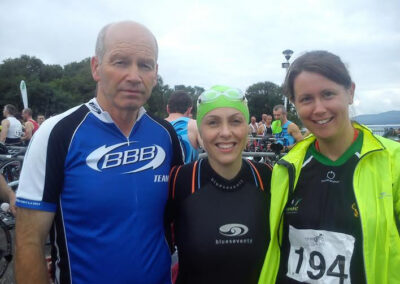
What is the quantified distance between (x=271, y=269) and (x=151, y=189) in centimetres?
87

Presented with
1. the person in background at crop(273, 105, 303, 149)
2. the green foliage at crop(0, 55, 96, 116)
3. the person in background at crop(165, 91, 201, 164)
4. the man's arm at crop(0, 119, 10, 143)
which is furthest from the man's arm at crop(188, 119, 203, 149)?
the green foliage at crop(0, 55, 96, 116)

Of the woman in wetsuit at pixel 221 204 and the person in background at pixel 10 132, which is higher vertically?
the person in background at pixel 10 132

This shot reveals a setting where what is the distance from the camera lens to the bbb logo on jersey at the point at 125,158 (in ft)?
5.63

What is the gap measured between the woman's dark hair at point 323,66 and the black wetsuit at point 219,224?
743mm

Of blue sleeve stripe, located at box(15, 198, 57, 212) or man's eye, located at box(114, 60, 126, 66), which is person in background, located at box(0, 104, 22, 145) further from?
man's eye, located at box(114, 60, 126, 66)

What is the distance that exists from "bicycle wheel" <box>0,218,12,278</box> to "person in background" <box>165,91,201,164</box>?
2618mm

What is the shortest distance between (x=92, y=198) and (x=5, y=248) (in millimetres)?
3681

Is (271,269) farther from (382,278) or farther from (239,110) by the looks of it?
(239,110)

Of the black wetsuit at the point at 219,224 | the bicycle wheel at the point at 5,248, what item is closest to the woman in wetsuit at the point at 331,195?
the black wetsuit at the point at 219,224

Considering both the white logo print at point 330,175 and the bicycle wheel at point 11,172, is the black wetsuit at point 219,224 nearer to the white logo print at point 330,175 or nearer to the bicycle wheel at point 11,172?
the white logo print at point 330,175

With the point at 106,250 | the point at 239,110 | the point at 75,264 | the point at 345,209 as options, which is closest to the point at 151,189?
the point at 106,250

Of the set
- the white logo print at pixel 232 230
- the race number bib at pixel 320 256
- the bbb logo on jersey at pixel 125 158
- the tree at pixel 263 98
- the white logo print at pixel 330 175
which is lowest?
the race number bib at pixel 320 256

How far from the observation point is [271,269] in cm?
187

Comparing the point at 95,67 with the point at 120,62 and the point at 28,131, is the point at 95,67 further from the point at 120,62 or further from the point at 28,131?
the point at 28,131
